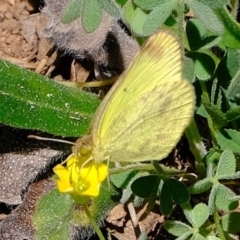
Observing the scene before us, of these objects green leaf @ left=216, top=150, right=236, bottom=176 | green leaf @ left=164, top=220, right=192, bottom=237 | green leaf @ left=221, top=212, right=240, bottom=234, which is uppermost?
Result: green leaf @ left=216, top=150, right=236, bottom=176

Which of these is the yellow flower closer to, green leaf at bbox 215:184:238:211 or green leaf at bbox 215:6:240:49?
green leaf at bbox 215:184:238:211

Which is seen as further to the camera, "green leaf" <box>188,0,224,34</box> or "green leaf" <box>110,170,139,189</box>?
"green leaf" <box>110,170,139,189</box>

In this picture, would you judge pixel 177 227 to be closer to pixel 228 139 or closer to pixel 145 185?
pixel 145 185

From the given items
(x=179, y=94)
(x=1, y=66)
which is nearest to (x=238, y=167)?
(x=179, y=94)

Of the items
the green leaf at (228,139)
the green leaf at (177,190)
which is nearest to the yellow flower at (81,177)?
the green leaf at (177,190)

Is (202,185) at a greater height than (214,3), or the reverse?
(214,3)

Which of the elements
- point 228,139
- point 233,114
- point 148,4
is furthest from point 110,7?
point 228,139

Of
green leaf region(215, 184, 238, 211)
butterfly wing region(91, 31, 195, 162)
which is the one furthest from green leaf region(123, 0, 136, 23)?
green leaf region(215, 184, 238, 211)
